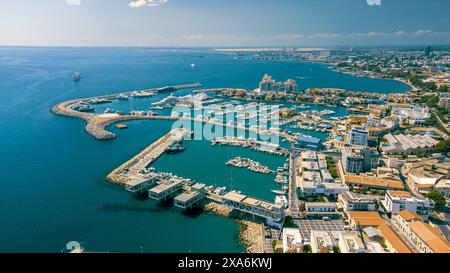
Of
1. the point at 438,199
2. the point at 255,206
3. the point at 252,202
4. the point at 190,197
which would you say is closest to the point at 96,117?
the point at 190,197

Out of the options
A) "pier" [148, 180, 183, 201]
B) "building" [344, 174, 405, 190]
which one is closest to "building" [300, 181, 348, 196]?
"building" [344, 174, 405, 190]

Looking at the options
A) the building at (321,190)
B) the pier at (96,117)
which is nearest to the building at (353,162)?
the building at (321,190)

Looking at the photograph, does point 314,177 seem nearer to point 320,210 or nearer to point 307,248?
point 320,210

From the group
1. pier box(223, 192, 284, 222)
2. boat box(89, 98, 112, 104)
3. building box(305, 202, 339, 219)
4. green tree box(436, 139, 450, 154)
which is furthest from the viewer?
boat box(89, 98, 112, 104)

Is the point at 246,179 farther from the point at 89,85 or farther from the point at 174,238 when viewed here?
the point at 89,85

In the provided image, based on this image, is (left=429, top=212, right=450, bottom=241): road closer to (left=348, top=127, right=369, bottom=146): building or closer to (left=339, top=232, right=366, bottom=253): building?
(left=339, top=232, right=366, bottom=253): building

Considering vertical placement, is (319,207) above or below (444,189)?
below
